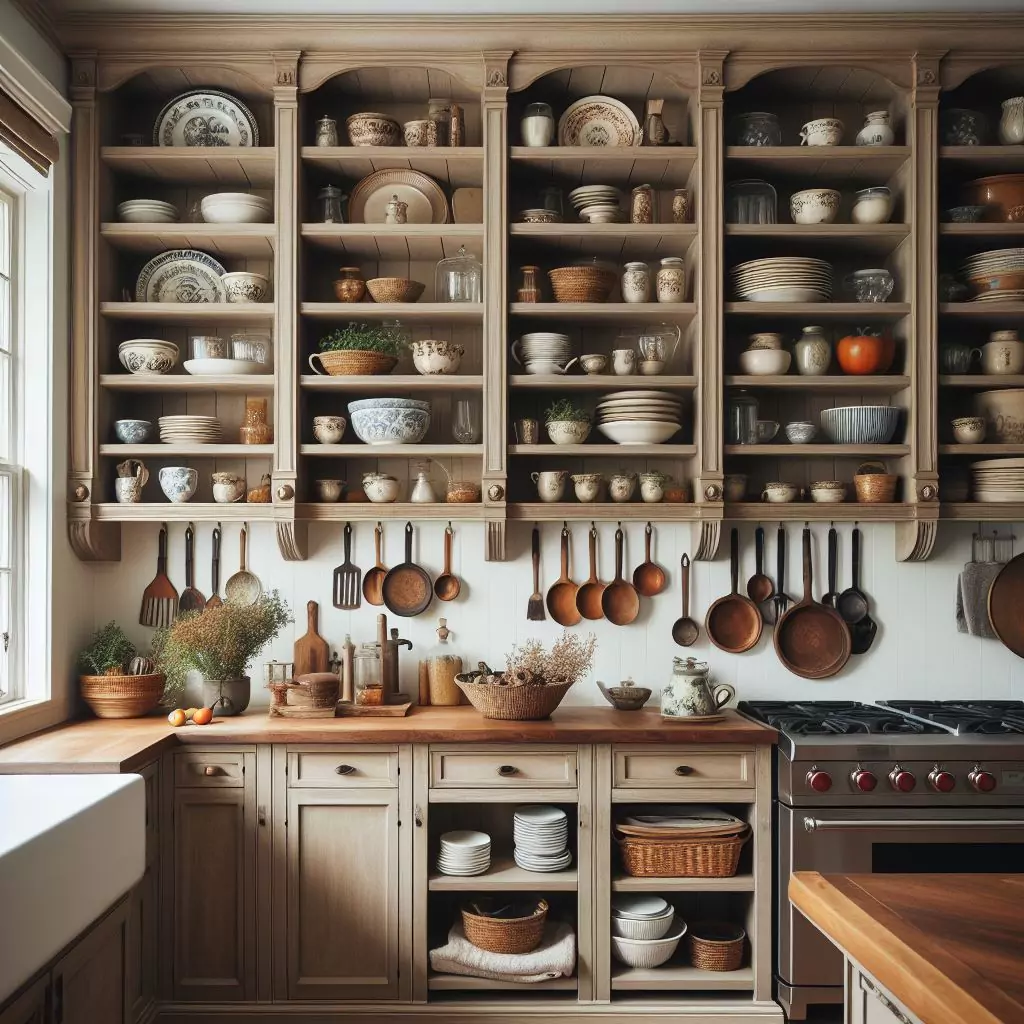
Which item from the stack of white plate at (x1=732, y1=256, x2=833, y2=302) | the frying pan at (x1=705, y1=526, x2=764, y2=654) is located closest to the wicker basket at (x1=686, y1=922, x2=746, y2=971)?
the frying pan at (x1=705, y1=526, x2=764, y2=654)

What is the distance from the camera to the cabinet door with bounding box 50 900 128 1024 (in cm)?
195

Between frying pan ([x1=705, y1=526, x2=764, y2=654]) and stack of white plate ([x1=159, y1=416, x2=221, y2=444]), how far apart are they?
186cm

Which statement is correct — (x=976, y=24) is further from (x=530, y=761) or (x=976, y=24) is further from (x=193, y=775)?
(x=193, y=775)

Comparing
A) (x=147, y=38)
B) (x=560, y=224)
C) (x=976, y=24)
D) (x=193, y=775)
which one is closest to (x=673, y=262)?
(x=560, y=224)

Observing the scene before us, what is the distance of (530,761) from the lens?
9.53 feet

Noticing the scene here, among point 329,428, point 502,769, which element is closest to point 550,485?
point 329,428

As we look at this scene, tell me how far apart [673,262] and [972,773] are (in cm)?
186

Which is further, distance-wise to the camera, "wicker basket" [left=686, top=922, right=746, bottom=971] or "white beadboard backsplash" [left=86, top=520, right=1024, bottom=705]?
"white beadboard backsplash" [left=86, top=520, right=1024, bottom=705]

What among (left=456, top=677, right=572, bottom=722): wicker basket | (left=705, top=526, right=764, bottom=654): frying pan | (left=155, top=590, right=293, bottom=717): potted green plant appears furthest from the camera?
(left=705, top=526, right=764, bottom=654): frying pan

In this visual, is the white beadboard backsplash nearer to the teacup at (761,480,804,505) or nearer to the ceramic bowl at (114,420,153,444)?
the teacup at (761,480,804,505)

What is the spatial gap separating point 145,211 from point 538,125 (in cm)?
137

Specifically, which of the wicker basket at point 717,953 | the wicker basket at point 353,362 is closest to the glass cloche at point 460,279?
the wicker basket at point 353,362

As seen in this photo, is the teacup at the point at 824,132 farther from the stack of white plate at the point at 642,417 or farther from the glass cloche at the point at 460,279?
the glass cloche at the point at 460,279

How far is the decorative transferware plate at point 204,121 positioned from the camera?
3.32 m
